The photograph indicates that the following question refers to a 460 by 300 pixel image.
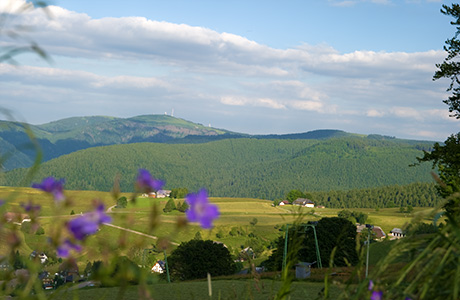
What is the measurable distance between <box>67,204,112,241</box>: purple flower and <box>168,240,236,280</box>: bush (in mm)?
45380

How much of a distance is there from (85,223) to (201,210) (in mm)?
341

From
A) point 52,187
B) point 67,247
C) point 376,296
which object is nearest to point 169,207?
point 376,296

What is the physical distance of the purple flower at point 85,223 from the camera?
1.43 m

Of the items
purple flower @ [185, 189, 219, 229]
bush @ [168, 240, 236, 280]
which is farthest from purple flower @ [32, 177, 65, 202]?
bush @ [168, 240, 236, 280]

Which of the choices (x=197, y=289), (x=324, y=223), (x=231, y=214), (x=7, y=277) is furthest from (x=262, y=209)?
(x=7, y=277)

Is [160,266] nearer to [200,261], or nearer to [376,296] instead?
[376,296]

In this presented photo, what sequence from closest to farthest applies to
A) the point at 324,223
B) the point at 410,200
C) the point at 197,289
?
1. the point at 197,289
2. the point at 324,223
3. the point at 410,200

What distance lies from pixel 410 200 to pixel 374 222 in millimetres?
57582

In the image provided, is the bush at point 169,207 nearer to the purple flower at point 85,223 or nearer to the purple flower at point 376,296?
the purple flower at point 376,296

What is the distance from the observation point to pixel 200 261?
46.4 m

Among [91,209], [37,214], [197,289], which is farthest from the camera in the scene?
[197,289]

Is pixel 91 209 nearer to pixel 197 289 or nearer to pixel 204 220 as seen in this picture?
pixel 204 220

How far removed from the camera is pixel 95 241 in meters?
1.70

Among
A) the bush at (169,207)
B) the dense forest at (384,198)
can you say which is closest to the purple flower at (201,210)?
the bush at (169,207)
